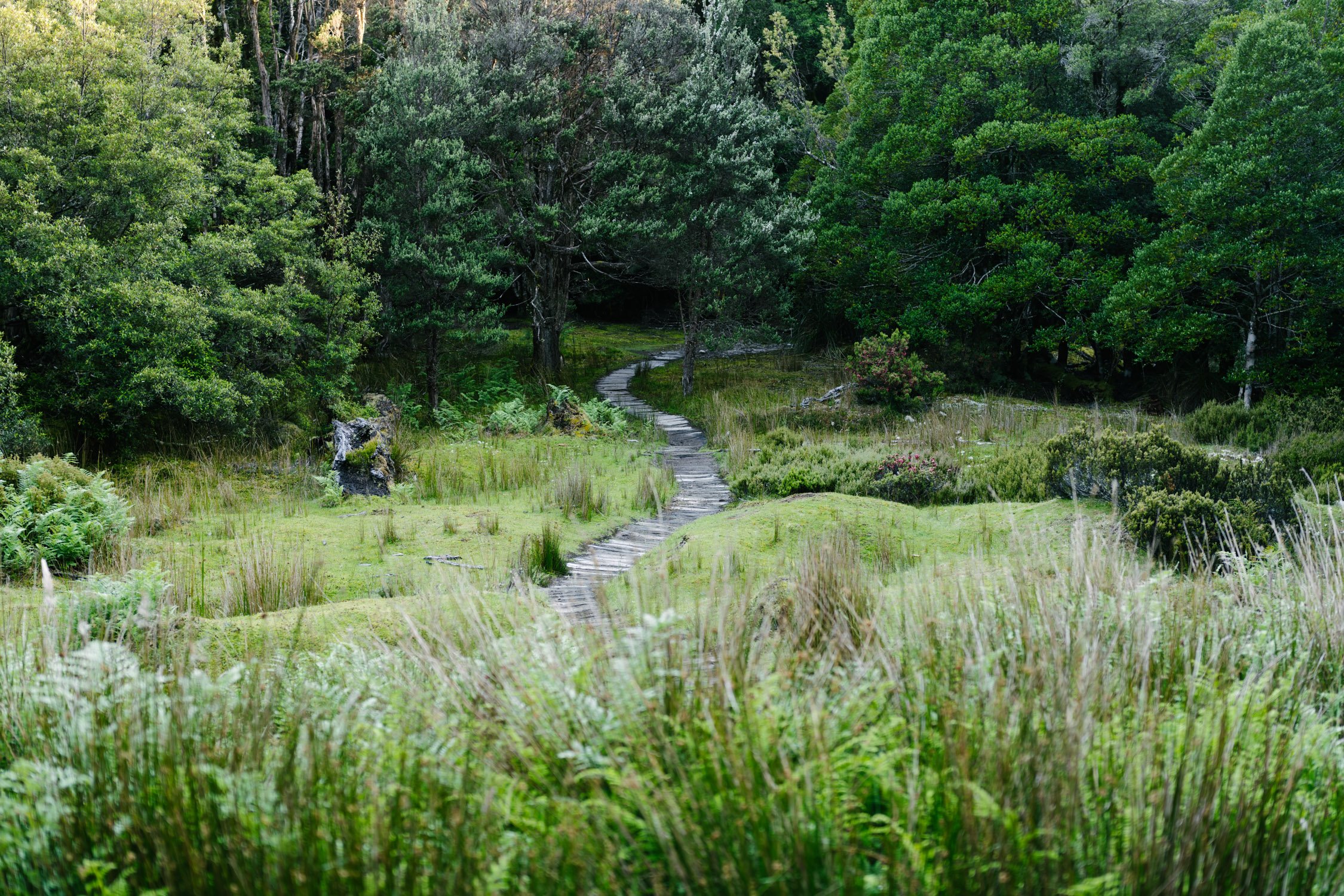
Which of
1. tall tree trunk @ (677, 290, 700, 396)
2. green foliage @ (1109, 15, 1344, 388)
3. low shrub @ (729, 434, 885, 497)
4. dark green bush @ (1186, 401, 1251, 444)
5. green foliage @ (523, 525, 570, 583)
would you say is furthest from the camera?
tall tree trunk @ (677, 290, 700, 396)

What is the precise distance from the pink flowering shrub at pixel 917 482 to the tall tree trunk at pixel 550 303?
1312cm

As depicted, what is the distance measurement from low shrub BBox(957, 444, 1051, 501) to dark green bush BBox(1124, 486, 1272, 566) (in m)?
2.10

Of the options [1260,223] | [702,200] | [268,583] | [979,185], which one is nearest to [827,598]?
[268,583]

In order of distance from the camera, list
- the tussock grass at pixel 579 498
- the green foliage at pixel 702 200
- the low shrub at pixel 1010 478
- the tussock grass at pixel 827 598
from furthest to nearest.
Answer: the green foliage at pixel 702 200
the tussock grass at pixel 579 498
the low shrub at pixel 1010 478
the tussock grass at pixel 827 598

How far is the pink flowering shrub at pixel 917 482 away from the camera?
9500mm

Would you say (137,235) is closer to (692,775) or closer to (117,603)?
(117,603)

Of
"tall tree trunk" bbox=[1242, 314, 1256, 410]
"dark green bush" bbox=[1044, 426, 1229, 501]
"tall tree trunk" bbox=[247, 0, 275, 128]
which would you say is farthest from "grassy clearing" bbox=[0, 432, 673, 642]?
"tall tree trunk" bbox=[1242, 314, 1256, 410]

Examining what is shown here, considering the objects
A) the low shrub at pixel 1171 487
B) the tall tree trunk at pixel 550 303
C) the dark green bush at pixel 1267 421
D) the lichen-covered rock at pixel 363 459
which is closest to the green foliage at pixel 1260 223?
the dark green bush at pixel 1267 421

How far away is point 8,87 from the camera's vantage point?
36.8ft

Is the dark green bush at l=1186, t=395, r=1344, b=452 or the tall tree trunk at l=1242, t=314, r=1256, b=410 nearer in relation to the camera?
the dark green bush at l=1186, t=395, r=1344, b=452

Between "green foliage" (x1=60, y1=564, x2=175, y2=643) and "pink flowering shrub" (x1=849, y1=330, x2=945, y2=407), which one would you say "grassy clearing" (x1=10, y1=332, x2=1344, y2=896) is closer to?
"green foliage" (x1=60, y1=564, x2=175, y2=643)

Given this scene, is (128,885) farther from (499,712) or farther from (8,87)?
(8,87)

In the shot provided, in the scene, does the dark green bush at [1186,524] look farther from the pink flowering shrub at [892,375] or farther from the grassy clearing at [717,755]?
the pink flowering shrub at [892,375]

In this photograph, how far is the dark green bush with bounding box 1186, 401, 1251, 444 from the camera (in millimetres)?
13602
